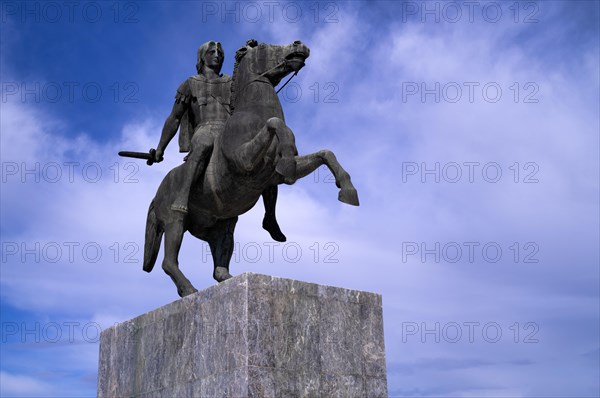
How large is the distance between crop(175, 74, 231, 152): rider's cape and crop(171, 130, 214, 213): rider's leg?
2.79ft

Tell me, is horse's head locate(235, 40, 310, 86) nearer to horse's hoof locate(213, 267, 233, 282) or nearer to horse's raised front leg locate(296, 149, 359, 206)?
horse's raised front leg locate(296, 149, 359, 206)

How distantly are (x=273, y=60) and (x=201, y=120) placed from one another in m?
1.33

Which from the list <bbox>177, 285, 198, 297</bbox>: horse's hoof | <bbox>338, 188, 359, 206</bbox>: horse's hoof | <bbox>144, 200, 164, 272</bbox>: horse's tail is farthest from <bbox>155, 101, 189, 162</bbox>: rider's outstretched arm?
<bbox>338, 188, 359, 206</bbox>: horse's hoof

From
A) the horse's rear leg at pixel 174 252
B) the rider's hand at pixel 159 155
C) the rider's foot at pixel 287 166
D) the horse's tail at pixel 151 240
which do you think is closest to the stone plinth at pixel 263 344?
the horse's rear leg at pixel 174 252

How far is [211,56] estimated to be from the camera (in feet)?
34.1

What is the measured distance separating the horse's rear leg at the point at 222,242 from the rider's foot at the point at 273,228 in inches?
21.4

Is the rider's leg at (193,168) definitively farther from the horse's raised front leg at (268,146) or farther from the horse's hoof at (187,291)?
the horse's hoof at (187,291)

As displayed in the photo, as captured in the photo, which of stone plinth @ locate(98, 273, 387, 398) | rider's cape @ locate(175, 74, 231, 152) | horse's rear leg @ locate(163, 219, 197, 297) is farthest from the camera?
rider's cape @ locate(175, 74, 231, 152)

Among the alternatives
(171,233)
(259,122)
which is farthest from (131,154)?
(259,122)

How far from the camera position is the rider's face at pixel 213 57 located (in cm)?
1040

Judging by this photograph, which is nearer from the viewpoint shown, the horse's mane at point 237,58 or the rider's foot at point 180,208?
the rider's foot at point 180,208

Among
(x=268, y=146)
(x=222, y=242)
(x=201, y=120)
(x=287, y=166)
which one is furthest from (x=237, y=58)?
(x=222, y=242)

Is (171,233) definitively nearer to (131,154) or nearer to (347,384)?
(131,154)

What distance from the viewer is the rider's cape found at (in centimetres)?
1016
